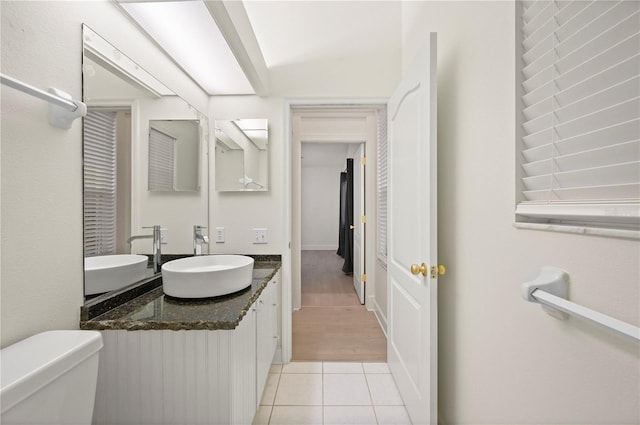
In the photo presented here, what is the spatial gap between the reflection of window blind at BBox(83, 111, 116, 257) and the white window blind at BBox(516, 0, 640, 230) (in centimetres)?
154

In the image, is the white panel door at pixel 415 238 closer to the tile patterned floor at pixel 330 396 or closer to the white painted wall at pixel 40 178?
the tile patterned floor at pixel 330 396

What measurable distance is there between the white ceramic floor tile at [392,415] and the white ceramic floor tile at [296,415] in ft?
1.16

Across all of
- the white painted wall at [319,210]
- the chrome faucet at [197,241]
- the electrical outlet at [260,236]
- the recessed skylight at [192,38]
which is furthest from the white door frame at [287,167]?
the white painted wall at [319,210]

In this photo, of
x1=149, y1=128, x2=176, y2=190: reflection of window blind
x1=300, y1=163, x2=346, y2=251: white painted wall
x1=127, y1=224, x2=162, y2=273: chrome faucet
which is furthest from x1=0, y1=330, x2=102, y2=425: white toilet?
x1=300, y1=163, x2=346, y2=251: white painted wall

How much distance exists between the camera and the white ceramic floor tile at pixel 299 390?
1.59 meters

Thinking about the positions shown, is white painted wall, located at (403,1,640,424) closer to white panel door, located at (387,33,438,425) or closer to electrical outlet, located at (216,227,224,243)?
white panel door, located at (387,33,438,425)

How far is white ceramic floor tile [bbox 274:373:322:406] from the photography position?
1594mm

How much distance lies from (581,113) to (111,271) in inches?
66.9

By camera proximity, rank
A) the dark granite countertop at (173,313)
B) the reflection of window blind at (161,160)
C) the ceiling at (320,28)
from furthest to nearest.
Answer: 1. the ceiling at (320,28)
2. the reflection of window blind at (161,160)
3. the dark granite countertop at (173,313)

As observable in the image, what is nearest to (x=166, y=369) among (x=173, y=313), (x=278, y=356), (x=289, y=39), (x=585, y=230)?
(x=173, y=313)

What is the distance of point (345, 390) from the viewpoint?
1699 mm

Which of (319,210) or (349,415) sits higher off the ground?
(319,210)

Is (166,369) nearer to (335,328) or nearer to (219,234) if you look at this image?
(219,234)

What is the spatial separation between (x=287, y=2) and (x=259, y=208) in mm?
1528
